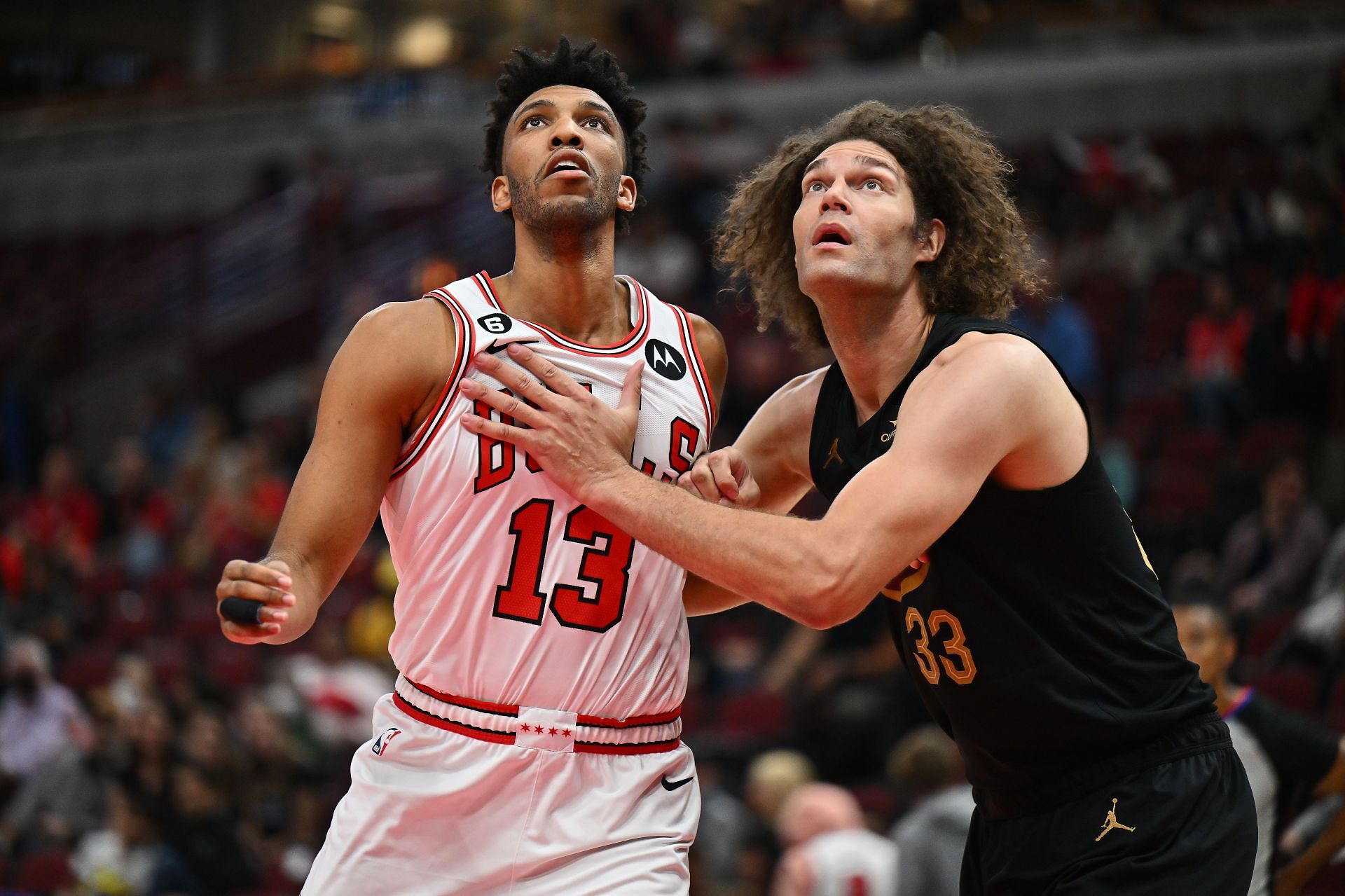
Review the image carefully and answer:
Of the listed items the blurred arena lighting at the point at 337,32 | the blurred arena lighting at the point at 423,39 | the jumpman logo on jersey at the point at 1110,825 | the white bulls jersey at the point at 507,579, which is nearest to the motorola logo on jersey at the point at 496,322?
the white bulls jersey at the point at 507,579

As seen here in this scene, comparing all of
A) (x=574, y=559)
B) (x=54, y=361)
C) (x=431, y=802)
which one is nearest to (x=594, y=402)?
(x=574, y=559)

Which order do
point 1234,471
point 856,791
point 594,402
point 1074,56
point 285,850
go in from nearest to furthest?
1. point 594,402
2. point 856,791
3. point 285,850
4. point 1234,471
5. point 1074,56

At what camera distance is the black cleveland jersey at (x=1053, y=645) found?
331cm

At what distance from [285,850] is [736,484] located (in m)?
6.22

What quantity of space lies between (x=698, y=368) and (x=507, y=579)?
80 cm

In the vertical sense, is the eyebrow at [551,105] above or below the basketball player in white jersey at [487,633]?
above

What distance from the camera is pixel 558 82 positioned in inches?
157

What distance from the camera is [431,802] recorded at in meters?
3.42

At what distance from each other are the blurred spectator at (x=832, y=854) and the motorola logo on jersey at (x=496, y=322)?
3.45 metres

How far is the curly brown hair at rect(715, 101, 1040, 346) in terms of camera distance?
387cm

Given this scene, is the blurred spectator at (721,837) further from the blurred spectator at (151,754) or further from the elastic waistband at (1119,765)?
the elastic waistband at (1119,765)

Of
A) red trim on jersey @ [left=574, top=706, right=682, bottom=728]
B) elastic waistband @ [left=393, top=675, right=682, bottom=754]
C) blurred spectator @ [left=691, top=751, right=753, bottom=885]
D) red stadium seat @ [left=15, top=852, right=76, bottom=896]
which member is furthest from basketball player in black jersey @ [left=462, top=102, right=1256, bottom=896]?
red stadium seat @ [left=15, top=852, right=76, bottom=896]

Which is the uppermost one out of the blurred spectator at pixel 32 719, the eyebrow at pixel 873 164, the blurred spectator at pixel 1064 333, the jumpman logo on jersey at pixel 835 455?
the eyebrow at pixel 873 164

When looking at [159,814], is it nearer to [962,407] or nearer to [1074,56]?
[962,407]
